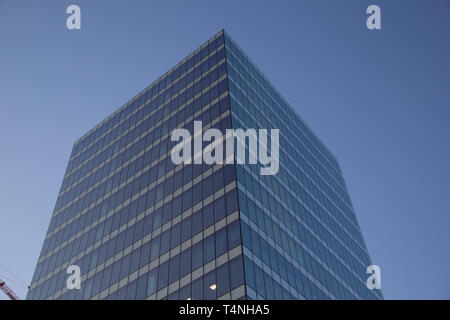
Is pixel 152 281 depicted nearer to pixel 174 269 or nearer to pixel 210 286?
pixel 174 269

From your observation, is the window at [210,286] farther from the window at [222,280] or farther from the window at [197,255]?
the window at [197,255]

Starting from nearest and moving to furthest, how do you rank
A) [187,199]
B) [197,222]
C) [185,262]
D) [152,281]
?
[185,262] → [152,281] → [197,222] → [187,199]

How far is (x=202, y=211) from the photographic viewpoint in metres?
47.8

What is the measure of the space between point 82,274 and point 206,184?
20.6 meters

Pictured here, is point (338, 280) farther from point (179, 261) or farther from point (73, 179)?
point (73, 179)

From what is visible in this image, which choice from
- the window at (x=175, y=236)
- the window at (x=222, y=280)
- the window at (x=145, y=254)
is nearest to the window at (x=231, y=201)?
the window at (x=222, y=280)

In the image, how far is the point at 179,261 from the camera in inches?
1795

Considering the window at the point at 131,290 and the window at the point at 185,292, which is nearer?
the window at the point at 185,292

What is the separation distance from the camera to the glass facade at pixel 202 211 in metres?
43.9

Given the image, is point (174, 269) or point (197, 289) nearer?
point (197, 289)

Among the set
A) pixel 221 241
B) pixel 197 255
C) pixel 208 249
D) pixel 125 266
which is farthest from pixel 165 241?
pixel 221 241

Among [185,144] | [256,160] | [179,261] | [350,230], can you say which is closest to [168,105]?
[185,144]

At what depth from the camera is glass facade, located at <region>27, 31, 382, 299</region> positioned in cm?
4391
